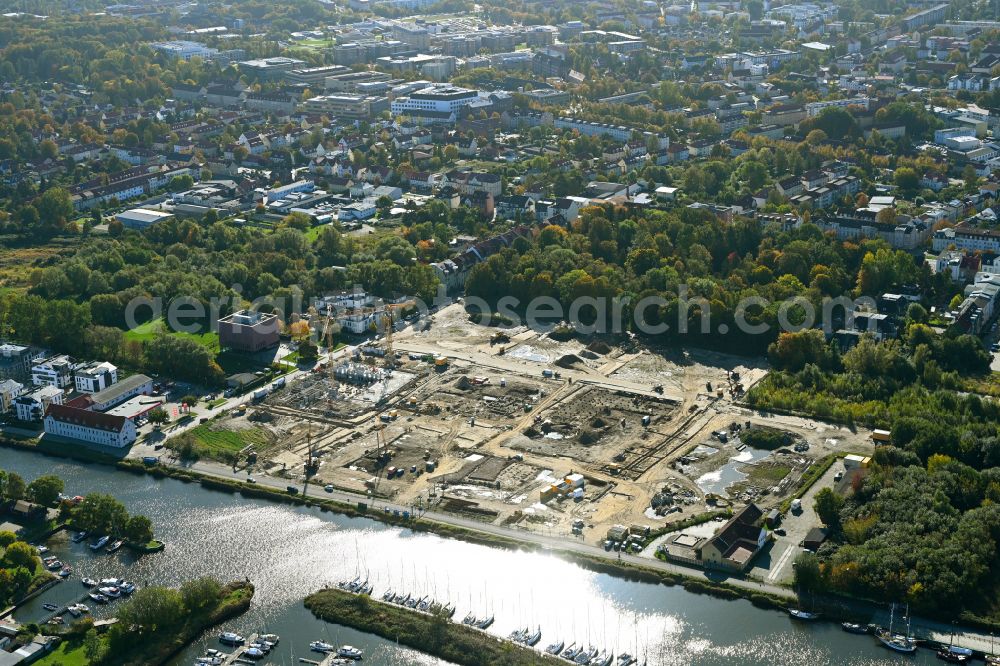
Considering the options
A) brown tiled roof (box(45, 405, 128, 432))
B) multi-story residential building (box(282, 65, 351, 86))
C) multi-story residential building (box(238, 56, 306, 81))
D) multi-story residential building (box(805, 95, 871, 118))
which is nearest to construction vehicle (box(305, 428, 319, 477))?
brown tiled roof (box(45, 405, 128, 432))

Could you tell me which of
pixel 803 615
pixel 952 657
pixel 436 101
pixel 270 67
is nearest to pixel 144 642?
pixel 803 615

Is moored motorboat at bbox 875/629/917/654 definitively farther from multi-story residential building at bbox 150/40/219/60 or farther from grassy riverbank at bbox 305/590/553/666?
multi-story residential building at bbox 150/40/219/60

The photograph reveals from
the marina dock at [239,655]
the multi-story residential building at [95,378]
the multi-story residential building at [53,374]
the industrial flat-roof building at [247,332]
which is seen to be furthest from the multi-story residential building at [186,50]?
the marina dock at [239,655]

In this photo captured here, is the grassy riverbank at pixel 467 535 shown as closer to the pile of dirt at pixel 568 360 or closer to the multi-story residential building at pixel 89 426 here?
the multi-story residential building at pixel 89 426

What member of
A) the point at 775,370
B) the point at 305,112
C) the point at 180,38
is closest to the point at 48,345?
the point at 775,370

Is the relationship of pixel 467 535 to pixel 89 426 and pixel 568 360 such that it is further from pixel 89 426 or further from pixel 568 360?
pixel 89 426

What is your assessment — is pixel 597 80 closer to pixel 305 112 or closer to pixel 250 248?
pixel 305 112
